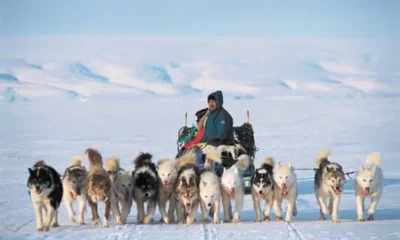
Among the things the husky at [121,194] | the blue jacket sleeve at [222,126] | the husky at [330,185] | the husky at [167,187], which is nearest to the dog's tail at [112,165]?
the husky at [121,194]

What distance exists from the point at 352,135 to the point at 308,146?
6.10 m

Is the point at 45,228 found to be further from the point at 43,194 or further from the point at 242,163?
the point at 242,163

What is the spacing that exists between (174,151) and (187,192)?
42.6ft

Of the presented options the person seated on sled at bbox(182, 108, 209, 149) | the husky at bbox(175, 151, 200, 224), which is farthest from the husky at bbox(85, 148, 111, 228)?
the person seated on sled at bbox(182, 108, 209, 149)

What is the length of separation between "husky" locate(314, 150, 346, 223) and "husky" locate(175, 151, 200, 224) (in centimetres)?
165

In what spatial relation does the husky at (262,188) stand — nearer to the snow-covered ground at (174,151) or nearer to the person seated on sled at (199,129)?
the snow-covered ground at (174,151)

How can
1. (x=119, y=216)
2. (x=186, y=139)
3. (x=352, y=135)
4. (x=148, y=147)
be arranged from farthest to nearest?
(x=352, y=135) < (x=148, y=147) < (x=186, y=139) < (x=119, y=216)

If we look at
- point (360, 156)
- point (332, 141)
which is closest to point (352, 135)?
point (332, 141)

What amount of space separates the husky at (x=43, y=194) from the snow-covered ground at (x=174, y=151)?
6.9 inches

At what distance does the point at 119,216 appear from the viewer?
30.0ft

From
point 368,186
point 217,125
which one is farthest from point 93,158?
point 368,186

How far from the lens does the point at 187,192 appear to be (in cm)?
909

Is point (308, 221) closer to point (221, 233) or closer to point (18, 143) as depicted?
point (221, 233)

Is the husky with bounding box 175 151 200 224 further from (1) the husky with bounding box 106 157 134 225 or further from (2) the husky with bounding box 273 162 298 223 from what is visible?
(2) the husky with bounding box 273 162 298 223
